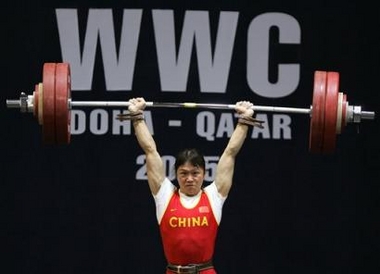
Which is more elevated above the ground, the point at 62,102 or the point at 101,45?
the point at 101,45

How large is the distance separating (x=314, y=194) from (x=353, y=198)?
0.91ft

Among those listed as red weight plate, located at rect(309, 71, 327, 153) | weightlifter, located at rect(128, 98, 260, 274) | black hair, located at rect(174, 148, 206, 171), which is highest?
red weight plate, located at rect(309, 71, 327, 153)

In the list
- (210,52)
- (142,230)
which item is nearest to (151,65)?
(210,52)

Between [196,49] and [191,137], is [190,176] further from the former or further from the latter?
[196,49]

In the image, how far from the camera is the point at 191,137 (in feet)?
37.6

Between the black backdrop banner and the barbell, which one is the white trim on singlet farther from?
the black backdrop banner

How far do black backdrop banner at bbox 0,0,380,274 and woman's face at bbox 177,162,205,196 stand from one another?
1.43 m

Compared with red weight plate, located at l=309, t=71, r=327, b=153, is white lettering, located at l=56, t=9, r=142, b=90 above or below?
above

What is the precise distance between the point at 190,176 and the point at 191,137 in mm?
1534

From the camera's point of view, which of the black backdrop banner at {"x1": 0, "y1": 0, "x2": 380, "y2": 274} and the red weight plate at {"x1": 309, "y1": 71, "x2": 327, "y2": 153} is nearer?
the red weight plate at {"x1": 309, "y1": 71, "x2": 327, "y2": 153}

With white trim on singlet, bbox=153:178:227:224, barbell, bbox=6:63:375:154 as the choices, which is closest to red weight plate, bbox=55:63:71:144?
barbell, bbox=6:63:375:154

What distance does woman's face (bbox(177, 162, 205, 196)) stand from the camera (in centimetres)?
993

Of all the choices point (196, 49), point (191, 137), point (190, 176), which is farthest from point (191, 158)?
point (196, 49)

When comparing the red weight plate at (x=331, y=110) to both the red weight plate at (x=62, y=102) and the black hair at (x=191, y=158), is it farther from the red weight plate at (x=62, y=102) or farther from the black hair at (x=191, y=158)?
the red weight plate at (x=62, y=102)
